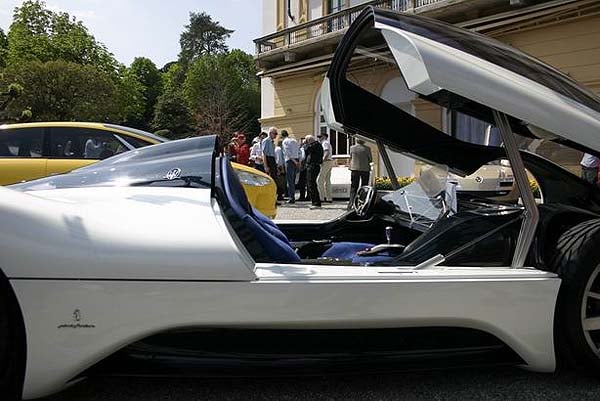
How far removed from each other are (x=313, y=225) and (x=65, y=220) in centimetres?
189

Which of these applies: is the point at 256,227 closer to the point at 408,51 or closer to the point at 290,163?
the point at 408,51

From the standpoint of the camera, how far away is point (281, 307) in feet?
6.40

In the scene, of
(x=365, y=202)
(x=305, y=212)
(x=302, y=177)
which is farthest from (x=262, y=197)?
(x=302, y=177)

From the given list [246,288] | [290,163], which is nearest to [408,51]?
[246,288]

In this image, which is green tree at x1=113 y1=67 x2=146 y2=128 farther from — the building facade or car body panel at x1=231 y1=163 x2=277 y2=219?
car body panel at x1=231 y1=163 x2=277 y2=219

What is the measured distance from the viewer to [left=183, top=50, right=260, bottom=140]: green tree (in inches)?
1452

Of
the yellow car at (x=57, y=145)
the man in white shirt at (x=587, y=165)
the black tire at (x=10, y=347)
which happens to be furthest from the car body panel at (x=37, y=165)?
the man in white shirt at (x=587, y=165)

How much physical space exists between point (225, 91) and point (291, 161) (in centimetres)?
3113

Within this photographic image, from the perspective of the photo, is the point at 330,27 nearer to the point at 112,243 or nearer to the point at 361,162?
the point at 361,162

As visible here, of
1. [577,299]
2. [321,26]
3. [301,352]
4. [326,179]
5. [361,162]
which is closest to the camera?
[301,352]

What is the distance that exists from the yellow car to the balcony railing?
1090cm


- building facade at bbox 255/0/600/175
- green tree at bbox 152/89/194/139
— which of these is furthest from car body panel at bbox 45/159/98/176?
Answer: green tree at bbox 152/89/194/139

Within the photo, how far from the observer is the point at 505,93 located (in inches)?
81.7

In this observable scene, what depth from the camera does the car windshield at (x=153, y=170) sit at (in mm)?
2418
